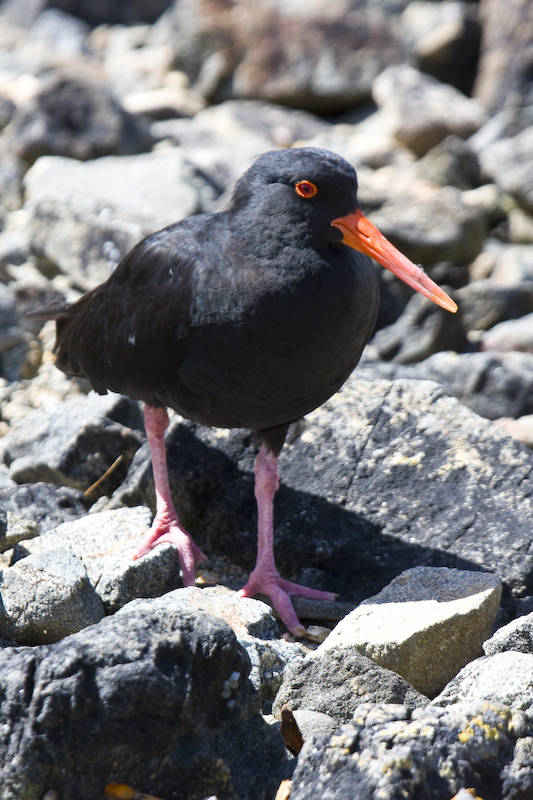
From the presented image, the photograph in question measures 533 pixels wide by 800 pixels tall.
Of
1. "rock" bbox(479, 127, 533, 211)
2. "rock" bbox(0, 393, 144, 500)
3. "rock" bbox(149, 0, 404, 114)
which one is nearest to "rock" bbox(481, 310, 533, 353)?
"rock" bbox(479, 127, 533, 211)

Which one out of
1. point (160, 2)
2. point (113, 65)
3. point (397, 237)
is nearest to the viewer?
point (397, 237)

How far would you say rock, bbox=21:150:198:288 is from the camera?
23.2 ft

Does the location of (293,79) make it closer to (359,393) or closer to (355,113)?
(355,113)

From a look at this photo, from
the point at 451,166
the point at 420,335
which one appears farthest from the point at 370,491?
the point at 451,166

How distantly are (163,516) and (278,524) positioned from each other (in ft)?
1.77

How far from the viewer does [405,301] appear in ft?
25.1

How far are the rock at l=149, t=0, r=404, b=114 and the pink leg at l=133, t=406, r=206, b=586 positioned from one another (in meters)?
9.38

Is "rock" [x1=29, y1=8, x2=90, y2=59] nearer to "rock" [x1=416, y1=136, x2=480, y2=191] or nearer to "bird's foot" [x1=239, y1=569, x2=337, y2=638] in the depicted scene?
"rock" [x1=416, y1=136, x2=480, y2=191]

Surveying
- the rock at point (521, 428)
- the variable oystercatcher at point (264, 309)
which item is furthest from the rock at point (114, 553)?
the rock at point (521, 428)

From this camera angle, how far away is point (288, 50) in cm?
1295

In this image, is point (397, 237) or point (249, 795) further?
point (397, 237)

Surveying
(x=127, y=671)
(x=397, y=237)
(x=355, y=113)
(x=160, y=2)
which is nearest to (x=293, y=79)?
(x=355, y=113)

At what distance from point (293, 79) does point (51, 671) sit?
453 inches

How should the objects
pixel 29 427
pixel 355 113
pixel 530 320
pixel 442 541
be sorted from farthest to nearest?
pixel 355 113, pixel 530 320, pixel 29 427, pixel 442 541
